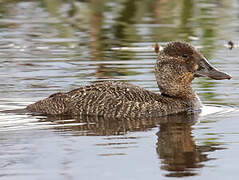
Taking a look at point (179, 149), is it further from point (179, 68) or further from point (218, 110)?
point (179, 68)

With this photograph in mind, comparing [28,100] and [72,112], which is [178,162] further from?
[28,100]

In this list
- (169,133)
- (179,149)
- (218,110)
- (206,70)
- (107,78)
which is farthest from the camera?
(107,78)

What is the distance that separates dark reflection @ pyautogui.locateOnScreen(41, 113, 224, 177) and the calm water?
1cm

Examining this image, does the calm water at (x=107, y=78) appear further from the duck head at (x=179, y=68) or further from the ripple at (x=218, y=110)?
the duck head at (x=179, y=68)

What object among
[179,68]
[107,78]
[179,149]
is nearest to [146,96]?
[179,68]

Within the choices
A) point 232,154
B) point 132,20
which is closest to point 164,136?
point 232,154

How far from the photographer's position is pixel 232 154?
8.89m

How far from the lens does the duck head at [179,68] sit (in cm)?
1214

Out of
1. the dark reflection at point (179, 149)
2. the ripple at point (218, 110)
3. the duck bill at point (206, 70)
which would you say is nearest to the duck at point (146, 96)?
the duck bill at point (206, 70)

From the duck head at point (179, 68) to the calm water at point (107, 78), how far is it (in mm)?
471

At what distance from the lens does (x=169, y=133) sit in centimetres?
1030

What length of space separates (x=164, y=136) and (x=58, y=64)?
228 inches

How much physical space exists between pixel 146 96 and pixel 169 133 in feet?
4.67

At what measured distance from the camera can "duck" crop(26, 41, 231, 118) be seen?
37.6ft
